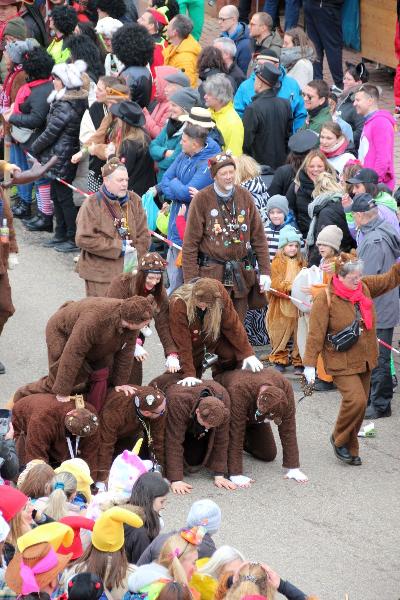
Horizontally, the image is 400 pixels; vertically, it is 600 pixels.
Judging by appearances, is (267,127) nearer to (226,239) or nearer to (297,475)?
(226,239)

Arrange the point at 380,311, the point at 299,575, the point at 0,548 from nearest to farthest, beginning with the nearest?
the point at 0,548 < the point at 299,575 < the point at 380,311

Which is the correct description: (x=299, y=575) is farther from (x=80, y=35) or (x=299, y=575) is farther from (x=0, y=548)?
(x=80, y=35)

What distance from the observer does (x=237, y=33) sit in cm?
1388

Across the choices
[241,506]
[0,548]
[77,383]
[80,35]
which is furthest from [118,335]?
[80,35]

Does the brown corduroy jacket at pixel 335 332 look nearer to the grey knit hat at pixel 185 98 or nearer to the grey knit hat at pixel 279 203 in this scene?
the grey knit hat at pixel 279 203

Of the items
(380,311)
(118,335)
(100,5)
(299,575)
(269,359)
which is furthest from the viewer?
(100,5)

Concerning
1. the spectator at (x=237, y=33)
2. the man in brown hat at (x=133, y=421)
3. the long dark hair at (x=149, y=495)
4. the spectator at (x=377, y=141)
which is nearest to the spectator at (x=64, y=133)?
the spectator at (x=237, y=33)

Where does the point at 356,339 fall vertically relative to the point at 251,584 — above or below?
below

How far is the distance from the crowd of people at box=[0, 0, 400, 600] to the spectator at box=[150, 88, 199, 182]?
14 mm

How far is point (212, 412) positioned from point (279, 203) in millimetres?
2600

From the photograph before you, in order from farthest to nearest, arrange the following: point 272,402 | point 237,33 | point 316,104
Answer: point 237,33 < point 316,104 < point 272,402

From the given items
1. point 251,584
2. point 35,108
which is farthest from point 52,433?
point 35,108

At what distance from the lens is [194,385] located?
8.50 m

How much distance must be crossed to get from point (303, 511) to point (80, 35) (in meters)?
6.85
